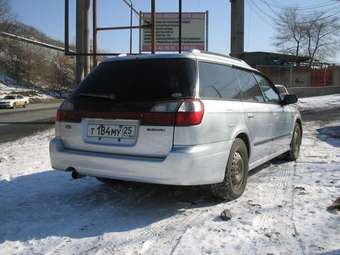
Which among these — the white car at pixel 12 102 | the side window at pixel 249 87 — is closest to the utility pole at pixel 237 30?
the side window at pixel 249 87

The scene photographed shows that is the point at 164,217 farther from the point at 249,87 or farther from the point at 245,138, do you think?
the point at 249,87

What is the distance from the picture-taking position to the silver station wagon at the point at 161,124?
13.8ft

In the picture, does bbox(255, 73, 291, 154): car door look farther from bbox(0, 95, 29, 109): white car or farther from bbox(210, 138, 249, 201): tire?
bbox(0, 95, 29, 109): white car

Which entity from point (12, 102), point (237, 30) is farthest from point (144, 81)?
point (12, 102)

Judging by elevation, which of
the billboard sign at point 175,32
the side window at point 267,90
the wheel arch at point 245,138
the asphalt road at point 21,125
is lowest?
the asphalt road at point 21,125

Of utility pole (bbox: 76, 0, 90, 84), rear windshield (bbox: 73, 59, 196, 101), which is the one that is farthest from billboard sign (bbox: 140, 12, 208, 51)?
A: rear windshield (bbox: 73, 59, 196, 101)

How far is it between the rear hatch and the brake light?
47mm

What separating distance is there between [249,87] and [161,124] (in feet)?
6.23

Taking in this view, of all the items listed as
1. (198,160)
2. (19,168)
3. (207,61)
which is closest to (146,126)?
(198,160)

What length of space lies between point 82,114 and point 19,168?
2695 millimetres

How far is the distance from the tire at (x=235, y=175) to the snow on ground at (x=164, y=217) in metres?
0.11

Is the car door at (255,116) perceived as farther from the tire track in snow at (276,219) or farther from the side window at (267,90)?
the tire track in snow at (276,219)

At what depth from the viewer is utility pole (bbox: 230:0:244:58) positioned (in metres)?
18.8

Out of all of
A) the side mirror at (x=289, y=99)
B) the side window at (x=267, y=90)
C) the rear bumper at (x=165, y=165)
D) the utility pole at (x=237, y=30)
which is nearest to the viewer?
the rear bumper at (x=165, y=165)
